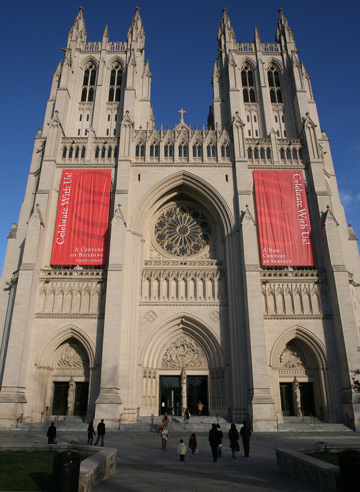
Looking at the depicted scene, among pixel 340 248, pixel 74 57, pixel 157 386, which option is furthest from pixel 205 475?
pixel 74 57

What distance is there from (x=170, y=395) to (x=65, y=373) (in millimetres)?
6925

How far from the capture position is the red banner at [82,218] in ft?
84.1

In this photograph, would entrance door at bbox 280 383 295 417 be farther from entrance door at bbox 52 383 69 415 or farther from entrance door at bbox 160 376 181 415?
entrance door at bbox 52 383 69 415

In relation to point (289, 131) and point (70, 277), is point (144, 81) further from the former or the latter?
point (70, 277)

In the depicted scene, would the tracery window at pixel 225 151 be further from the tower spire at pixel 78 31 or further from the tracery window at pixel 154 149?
the tower spire at pixel 78 31

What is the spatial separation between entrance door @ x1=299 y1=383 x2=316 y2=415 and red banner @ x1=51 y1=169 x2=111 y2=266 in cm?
1546

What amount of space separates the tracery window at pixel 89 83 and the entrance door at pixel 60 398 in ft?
79.7

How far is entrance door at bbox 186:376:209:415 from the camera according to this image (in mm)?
24781

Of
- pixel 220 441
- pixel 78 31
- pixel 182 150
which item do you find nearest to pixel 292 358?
pixel 220 441

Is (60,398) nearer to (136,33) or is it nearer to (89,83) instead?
(89,83)

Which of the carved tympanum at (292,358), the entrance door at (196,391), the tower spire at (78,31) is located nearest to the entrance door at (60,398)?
the entrance door at (196,391)

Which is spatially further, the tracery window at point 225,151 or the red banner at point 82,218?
the tracery window at point 225,151

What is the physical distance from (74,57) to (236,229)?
75.4ft

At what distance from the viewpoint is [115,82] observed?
115 ft
